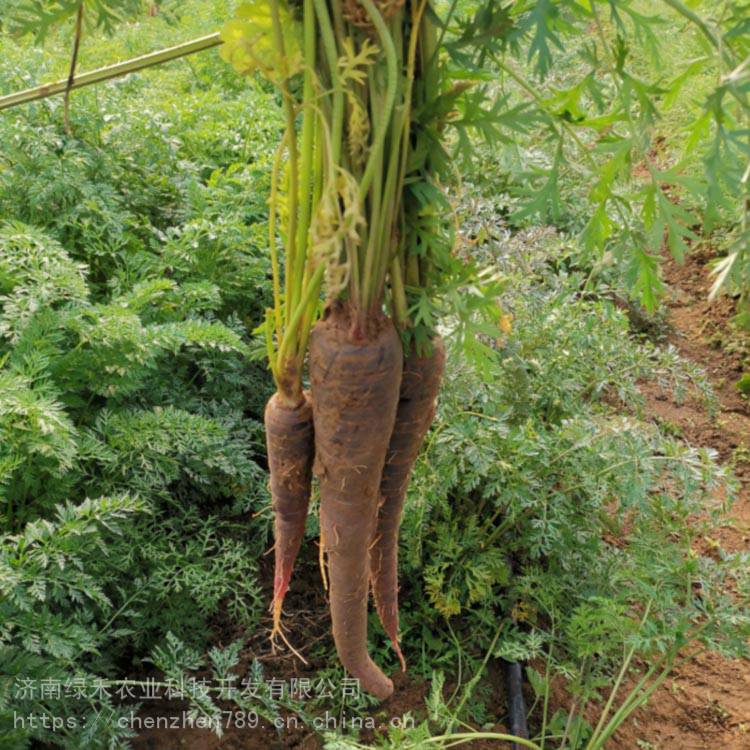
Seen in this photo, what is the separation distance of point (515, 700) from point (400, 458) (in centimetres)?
88

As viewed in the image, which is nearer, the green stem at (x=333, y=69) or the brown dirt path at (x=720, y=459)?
the green stem at (x=333, y=69)

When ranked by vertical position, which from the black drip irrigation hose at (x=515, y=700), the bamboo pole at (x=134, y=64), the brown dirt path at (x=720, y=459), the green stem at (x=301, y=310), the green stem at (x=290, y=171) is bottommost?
the brown dirt path at (x=720, y=459)

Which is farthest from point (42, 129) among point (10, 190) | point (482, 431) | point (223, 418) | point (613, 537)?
point (613, 537)

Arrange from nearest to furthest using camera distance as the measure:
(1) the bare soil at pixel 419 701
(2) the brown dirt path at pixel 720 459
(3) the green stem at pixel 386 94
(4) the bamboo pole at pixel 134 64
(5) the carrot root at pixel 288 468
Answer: (3) the green stem at pixel 386 94
(4) the bamboo pole at pixel 134 64
(5) the carrot root at pixel 288 468
(1) the bare soil at pixel 419 701
(2) the brown dirt path at pixel 720 459

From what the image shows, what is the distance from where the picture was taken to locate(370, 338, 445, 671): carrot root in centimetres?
149

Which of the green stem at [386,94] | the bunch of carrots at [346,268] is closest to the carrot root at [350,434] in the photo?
the bunch of carrots at [346,268]

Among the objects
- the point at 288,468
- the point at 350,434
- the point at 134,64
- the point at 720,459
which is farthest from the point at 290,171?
the point at 720,459

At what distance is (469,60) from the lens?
117 centimetres

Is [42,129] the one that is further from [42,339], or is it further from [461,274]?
[461,274]

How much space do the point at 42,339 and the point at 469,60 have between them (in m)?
1.25

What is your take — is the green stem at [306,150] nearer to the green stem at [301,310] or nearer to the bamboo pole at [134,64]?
the green stem at [301,310]

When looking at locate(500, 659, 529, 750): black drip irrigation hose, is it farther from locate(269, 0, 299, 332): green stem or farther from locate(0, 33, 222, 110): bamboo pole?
locate(0, 33, 222, 110): bamboo pole

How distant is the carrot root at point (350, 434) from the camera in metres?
1.31

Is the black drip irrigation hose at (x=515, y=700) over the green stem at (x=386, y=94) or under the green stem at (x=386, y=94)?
under
